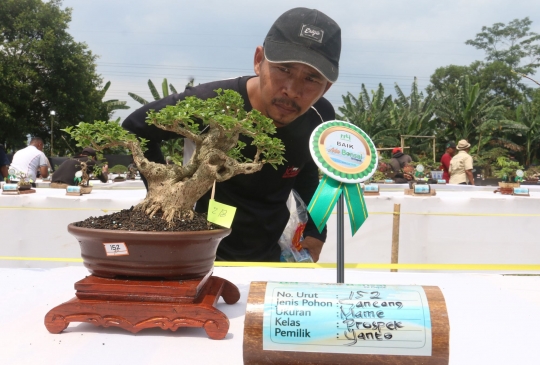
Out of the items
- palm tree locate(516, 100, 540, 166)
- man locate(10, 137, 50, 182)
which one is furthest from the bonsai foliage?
palm tree locate(516, 100, 540, 166)

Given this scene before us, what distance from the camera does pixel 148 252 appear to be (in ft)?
2.89

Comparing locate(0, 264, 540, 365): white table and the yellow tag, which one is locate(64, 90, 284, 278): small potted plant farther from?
locate(0, 264, 540, 365): white table

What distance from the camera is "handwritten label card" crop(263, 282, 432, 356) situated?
25.3 inches

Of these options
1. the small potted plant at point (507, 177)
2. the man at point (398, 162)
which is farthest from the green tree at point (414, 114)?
the small potted plant at point (507, 177)

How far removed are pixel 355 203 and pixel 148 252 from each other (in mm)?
441

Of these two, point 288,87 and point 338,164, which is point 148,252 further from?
point 288,87

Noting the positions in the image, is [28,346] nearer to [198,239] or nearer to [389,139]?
[198,239]

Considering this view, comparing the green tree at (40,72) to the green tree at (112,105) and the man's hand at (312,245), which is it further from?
the man's hand at (312,245)

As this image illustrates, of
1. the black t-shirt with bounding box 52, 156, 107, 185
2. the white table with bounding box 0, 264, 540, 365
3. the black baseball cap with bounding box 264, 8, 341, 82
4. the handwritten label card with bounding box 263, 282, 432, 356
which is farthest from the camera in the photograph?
the black t-shirt with bounding box 52, 156, 107, 185

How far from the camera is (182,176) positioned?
3.34 feet

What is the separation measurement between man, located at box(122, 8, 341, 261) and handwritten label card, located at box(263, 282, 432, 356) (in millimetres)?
645

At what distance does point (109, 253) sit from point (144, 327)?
16 centimetres

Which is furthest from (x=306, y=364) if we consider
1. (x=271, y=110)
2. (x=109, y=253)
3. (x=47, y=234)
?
(x=47, y=234)

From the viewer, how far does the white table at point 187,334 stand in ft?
2.49
